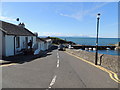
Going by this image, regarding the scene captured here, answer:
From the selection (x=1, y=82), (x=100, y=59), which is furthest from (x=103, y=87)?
(x=100, y=59)

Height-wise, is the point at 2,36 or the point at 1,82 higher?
the point at 2,36

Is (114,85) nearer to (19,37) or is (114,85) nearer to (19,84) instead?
(19,84)

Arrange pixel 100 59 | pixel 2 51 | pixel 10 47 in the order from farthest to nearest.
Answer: pixel 10 47, pixel 2 51, pixel 100 59

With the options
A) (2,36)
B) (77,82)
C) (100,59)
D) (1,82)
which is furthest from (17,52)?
(77,82)

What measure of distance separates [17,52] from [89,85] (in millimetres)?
16190

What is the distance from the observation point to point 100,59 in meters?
12.4

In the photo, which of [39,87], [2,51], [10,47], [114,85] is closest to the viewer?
[39,87]

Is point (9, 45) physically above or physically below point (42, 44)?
above

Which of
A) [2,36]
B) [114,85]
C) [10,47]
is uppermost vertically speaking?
[2,36]

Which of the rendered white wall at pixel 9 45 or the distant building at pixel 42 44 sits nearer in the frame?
the rendered white wall at pixel 9 45

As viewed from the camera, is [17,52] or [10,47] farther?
[17,52]

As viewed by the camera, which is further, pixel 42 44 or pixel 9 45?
pixel 42 44

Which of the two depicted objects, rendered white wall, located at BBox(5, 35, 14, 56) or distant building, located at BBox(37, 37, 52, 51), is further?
distant building, located at BBox(37, 37, 52, 51)

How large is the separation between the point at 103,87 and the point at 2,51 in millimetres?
14281
